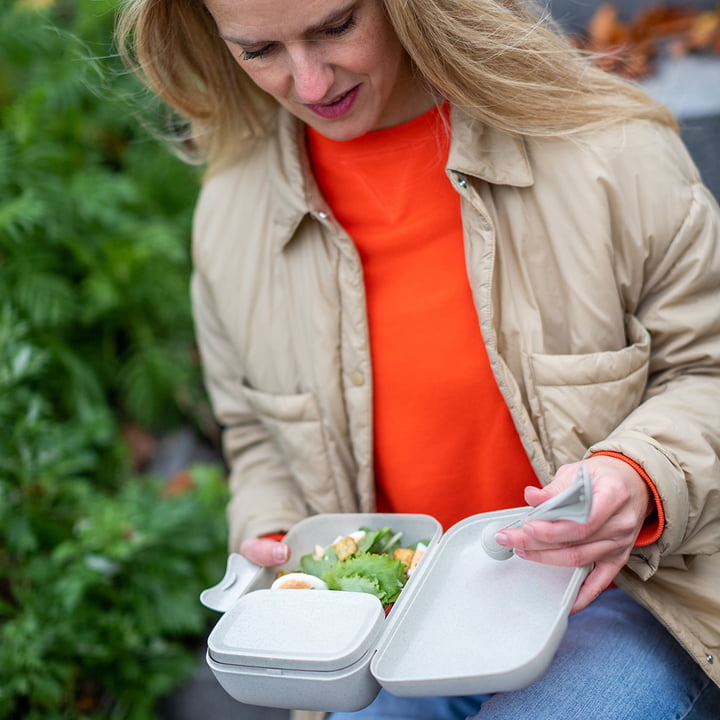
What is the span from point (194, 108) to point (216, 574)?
1326mm

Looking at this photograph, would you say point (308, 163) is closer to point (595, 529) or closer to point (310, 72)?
point (310, 72)

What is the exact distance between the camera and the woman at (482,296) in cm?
122

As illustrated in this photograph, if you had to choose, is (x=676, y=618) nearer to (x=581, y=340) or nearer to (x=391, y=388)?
(x=581, y=340)

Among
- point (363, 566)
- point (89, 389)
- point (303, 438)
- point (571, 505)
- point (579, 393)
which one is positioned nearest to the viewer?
point (571, 505)

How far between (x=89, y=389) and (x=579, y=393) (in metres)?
1.76

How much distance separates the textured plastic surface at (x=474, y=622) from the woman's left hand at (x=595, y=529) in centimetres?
3

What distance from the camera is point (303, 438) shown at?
4.99 ft

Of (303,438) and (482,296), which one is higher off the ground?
(482,296)

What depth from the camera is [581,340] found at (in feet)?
4.33

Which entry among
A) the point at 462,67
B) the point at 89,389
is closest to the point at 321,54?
the point at 462,67

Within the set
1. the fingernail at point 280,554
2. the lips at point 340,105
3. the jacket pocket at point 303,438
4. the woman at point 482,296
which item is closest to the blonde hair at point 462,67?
the woman at point 482,296

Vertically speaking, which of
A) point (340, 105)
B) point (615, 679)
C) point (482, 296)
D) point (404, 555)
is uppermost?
point (340, 105)

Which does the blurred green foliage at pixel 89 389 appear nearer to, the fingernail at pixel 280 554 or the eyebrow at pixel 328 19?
the eyebrow at pixel 328 19

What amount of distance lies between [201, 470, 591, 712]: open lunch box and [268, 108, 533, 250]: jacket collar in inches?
20.8
